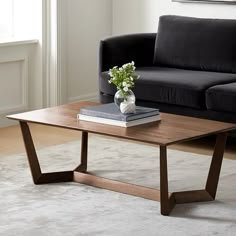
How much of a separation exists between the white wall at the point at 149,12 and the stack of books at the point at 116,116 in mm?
2081

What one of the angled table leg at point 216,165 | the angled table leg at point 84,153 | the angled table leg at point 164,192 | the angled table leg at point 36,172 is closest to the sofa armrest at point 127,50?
the angled table leg at point 84,153

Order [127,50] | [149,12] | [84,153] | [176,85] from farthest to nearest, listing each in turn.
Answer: [149,12], [127,50], [176,85], [84,153]

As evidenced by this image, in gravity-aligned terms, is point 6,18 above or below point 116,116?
above

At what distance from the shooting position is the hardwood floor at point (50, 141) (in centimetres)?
526

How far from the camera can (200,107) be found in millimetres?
5207

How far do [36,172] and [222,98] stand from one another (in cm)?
137

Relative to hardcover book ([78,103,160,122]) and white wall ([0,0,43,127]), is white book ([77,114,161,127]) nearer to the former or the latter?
hardcover book ([78,103,160,122])

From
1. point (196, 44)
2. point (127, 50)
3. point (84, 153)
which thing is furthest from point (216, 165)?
point (127, 50)

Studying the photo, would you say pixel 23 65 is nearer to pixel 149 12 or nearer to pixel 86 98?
pixel 86 98

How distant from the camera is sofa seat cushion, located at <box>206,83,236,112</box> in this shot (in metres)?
Answer: 5.00

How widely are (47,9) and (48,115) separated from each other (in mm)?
1938

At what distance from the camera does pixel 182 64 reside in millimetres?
5902

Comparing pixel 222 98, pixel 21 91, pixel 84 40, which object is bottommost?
pixel 21 91

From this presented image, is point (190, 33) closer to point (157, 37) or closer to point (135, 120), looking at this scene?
point (157, 37)
